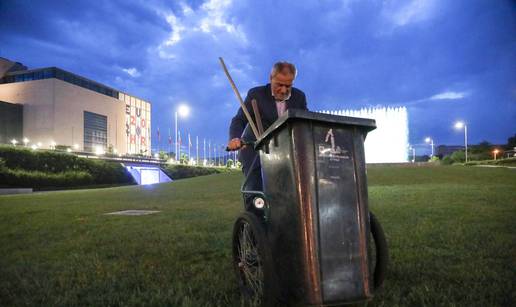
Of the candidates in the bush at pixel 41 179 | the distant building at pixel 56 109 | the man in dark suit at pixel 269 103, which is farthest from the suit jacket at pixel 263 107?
the distant building at pixel 56 109

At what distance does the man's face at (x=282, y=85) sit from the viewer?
3336 millimetres

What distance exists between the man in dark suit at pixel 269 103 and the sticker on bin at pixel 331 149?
3.17ft

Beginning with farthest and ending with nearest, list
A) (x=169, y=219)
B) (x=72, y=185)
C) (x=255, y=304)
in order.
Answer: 1. (x=72, y=185)
2. (x=169, y=219)
3. (x=255, y=304)

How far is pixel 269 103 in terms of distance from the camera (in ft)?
11.5

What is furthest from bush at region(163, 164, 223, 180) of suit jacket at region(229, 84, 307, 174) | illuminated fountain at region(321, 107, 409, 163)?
suit jacket at region(229, 84, 307, 174)

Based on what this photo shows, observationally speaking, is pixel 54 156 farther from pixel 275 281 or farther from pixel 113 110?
pixel 113 110

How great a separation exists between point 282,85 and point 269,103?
21 centimetres

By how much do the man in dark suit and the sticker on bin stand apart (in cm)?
97

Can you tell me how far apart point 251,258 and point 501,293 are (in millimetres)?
1959

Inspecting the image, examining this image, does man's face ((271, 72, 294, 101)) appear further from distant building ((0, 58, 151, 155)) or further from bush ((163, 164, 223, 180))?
distant building ((0, 58, 151, 155))

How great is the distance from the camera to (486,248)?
4.70 metres

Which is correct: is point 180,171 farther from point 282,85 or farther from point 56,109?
point 282,85

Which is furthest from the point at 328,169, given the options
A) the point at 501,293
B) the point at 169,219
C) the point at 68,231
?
the point at 169,219

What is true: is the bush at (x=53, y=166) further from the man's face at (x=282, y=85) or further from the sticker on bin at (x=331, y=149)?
the sticker on bin at (x=331, y=149)
